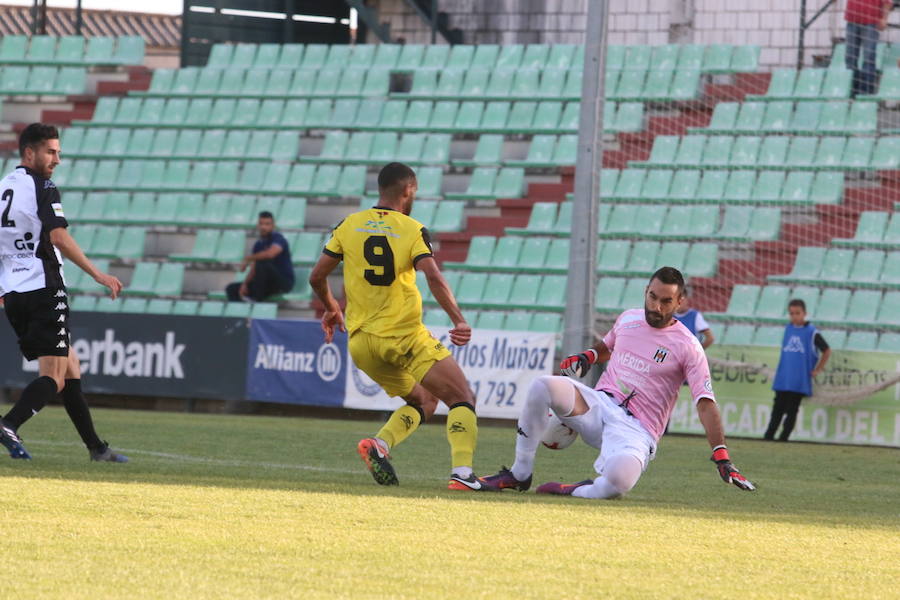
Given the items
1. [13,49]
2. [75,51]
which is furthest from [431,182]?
[13,49]

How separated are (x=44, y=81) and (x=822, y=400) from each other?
14683mm

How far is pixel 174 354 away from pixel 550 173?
5935 millimetres

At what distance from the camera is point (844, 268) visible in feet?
60.4

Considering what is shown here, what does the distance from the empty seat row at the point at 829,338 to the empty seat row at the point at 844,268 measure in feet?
2.28

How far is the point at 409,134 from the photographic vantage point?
22422mm

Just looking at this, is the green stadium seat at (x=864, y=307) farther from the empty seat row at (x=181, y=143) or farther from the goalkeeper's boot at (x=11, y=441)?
the goalkeeper's boot at (x=11, y=441)

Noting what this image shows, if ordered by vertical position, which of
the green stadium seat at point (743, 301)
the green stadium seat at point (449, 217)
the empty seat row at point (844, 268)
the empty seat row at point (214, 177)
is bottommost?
the green stadium seat at point (743, 301)

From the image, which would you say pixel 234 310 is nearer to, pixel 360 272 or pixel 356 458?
pixel 356 458

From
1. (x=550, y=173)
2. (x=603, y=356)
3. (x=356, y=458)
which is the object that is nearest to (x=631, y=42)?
(x=550, y=173)

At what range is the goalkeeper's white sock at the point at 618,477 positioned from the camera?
7934 mm

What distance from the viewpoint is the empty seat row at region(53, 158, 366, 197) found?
2233 cm

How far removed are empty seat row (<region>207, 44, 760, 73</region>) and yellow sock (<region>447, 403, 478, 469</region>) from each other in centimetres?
1410

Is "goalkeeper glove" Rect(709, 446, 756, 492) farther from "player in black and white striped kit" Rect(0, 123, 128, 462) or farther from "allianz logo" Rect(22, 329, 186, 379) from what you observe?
"allianz logo" Rect(22, 329, 186, 379)

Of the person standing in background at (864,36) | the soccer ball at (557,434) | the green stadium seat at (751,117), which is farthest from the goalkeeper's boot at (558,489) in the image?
the person standing in background at (864,36)
